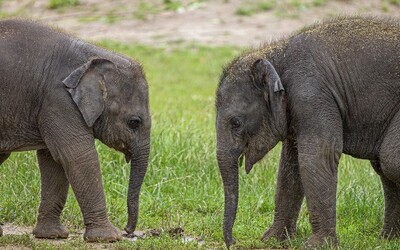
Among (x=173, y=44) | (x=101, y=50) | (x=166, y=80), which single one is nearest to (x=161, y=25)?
(x=173, y=44)

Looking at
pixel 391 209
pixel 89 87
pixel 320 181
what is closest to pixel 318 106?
pixel 320 181

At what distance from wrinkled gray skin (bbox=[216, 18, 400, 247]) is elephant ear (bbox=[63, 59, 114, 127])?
2.92 feet

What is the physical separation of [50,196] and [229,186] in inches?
61.7

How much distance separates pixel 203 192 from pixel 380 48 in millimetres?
2469

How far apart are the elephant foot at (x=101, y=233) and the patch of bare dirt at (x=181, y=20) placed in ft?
37.3

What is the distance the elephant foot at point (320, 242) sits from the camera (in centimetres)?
898

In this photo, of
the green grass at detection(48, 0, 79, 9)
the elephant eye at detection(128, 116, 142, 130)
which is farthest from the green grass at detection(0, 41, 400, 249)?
the green grass at detection(48, 0, 79, 9)

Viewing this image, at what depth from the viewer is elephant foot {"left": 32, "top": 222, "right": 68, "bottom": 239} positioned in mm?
9711

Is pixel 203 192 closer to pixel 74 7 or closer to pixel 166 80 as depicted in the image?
pixel 166 80

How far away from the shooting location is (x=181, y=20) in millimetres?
21812

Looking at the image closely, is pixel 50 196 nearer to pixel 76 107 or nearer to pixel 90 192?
pixel 90 192

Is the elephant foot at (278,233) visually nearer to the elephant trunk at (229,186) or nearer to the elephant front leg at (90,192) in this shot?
the elephant trunk at (229,186)

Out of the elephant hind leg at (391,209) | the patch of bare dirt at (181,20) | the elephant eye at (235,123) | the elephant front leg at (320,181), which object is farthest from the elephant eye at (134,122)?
the patch of bare dirt at (181,20)

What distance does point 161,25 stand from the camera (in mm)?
21641
